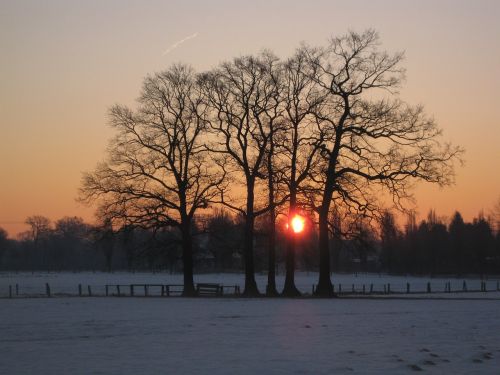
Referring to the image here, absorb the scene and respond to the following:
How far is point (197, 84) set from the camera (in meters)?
Result: 47.4

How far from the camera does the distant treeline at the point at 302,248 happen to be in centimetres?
4594

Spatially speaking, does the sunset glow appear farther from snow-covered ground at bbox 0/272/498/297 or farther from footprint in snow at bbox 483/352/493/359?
footprint in snow at bbox 483/352/493/359

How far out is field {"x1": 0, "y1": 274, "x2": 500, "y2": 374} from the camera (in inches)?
561

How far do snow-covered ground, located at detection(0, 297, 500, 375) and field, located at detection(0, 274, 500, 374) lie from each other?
2 centimetres

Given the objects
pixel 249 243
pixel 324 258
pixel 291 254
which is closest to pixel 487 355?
pixel 324 258

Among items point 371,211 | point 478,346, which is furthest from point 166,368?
point 371,211

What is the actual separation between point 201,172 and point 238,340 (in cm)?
2974

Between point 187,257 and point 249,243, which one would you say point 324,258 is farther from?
point 187,257

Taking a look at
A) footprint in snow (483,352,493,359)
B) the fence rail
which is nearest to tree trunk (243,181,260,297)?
the fence rail

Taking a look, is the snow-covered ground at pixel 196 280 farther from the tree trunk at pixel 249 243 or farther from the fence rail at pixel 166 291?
the tree trunk at pixel 249 243

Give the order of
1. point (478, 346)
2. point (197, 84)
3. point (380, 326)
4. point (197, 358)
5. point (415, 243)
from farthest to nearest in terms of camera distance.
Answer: point (415, 243) → point (197, 84) → point (380, 326) → point (478, 346) → point (197, 358)

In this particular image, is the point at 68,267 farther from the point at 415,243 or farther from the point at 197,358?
the point at 197,358

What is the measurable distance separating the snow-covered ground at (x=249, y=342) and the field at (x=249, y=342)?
2 cm

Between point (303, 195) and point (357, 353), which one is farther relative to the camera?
point (303, 195)
